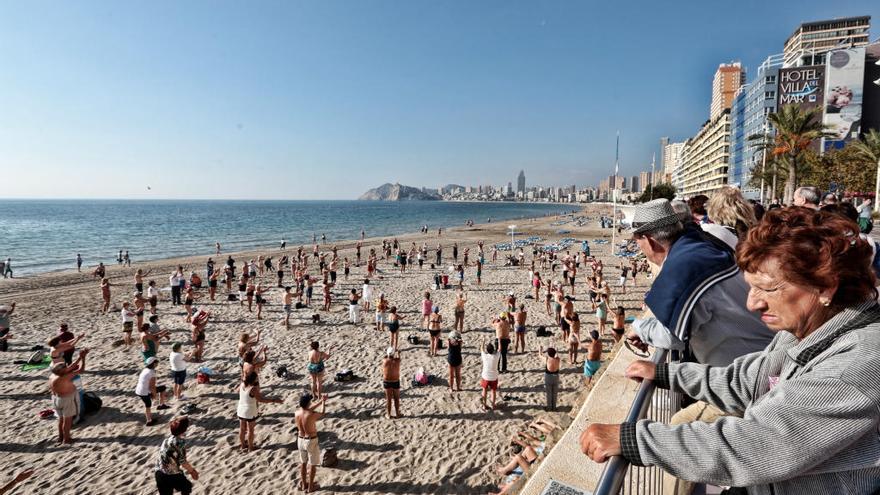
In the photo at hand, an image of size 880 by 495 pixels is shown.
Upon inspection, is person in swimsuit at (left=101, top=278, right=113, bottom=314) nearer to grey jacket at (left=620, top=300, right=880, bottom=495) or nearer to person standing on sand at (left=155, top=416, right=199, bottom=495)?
person standing on sand at (left=155, top=416, right=199, bottom=495)

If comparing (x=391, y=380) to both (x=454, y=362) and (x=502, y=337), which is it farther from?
(x=502, y=337)

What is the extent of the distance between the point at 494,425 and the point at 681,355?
Result: 23.5 feet

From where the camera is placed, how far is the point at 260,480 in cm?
752

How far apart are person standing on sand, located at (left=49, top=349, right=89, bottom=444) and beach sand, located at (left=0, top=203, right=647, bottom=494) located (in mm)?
339

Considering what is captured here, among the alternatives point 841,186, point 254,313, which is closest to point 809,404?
point 254,313

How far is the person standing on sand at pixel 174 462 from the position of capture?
242 inches

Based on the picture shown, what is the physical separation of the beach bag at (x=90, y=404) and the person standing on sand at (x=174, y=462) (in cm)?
508

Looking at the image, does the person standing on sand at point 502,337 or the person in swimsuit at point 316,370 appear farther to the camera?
the person standing on sand at point 502,337

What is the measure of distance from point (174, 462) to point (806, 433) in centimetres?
759

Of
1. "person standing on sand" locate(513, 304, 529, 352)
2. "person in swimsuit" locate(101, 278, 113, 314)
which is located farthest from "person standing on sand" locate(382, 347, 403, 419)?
"person in swimsuit" locate(101, 278, 113, 314)

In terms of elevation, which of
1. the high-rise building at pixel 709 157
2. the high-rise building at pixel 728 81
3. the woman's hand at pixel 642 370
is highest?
the high-rise building at pixel 728 81

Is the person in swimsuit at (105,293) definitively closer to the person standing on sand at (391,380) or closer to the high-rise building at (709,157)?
the person standing on sand at (391,380)

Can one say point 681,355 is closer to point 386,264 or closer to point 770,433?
point 770,433

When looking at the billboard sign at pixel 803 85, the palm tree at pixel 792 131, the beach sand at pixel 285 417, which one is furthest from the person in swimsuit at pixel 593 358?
the billboard sign at pixel 803 85
